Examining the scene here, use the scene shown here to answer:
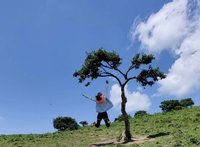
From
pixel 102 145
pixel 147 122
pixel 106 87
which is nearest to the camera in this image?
pixel 106 87

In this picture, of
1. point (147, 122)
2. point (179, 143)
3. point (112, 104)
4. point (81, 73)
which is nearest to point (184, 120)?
point (147, 122)

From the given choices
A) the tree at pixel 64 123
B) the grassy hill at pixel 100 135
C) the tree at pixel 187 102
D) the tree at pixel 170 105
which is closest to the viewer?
the grassy hill at pixel 100 135

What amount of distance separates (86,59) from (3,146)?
10.6m

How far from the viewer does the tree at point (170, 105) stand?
84.2 meters

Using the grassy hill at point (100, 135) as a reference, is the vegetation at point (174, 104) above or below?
above

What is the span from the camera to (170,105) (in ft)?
278

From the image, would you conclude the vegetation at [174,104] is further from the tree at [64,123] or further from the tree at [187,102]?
the tree at [64,123]

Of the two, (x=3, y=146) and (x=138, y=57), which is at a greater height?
(x=138, y=57)

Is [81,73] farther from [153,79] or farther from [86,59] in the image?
[153,79]

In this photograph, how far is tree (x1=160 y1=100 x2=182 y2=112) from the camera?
84244 millimetres

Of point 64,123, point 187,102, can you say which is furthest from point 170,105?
point 64,123

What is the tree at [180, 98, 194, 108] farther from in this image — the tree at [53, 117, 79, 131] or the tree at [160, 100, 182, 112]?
the tree at [53, 117, 79, 131]

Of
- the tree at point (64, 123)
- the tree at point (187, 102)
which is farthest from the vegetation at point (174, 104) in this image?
the tree at point (64, 123)

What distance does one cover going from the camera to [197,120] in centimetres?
3856
